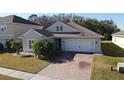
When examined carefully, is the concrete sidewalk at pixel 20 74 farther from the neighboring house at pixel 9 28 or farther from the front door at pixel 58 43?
the neighboring house at pixel 9 28

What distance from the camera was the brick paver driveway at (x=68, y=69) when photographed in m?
16.0

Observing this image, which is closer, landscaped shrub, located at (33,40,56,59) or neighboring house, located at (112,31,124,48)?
landscaped shrub, located at (33,40,56,59)

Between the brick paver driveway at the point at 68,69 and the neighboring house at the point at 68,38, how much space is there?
574 centimetres

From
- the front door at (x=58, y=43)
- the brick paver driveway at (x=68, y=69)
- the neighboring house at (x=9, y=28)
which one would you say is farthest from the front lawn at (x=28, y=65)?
the neighboring house at (x=9, y=28)

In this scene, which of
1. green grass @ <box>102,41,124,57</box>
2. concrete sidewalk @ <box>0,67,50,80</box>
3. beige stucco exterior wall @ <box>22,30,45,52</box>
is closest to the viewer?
concrete sidewalk @ <box>0,67,50,80</box>

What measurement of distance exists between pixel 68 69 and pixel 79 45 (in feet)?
34.8

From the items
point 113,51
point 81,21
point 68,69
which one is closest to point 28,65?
point 68,69

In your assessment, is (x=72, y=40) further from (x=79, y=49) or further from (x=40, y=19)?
(x=40, y=19)

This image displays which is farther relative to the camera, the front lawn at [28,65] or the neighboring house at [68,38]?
the neighboring house at [68,38]

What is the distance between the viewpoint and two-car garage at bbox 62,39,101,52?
27.7 meters

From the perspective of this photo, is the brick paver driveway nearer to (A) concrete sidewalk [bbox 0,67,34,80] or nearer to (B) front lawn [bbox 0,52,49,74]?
(B) front lawn [bbox 0,52,49,74]

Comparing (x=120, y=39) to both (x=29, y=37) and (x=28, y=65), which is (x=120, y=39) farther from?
(x=28, y=65)

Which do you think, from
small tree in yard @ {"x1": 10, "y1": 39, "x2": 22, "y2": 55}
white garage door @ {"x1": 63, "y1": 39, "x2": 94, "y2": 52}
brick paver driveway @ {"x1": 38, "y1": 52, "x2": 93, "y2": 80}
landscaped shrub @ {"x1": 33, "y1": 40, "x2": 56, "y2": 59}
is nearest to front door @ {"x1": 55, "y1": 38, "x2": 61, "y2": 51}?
white garage door @ {"x1": 63, "y1": 39, "x2": 94, "y2": 52}
